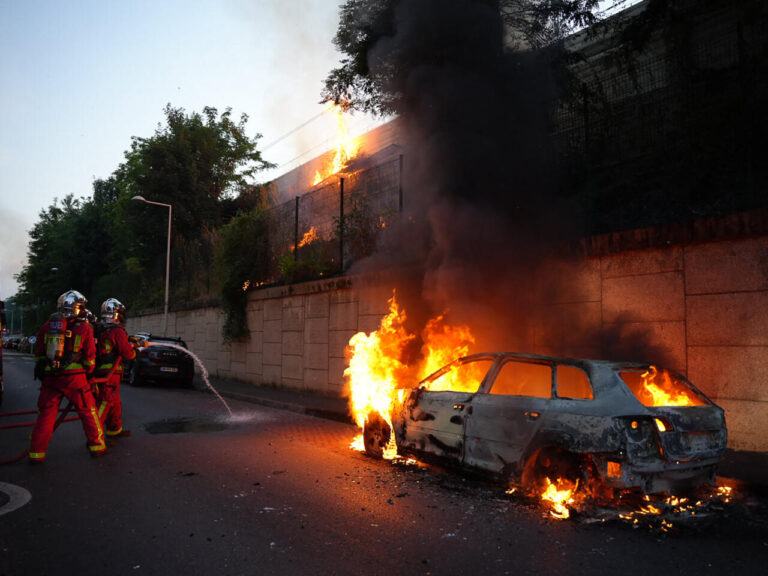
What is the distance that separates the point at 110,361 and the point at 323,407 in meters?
4.40

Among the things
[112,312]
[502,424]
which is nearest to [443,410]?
[502,424]

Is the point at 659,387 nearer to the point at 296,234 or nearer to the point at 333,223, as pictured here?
the point at 333,223

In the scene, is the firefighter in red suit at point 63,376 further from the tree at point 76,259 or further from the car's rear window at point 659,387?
the tree at point 76,259

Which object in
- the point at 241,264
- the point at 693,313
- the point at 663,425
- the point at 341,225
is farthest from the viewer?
the point at 241,264

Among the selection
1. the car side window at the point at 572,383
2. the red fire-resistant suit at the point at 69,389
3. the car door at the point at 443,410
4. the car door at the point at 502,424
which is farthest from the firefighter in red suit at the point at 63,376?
the car side window at the point at 572,383

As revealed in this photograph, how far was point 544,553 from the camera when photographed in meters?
3.54

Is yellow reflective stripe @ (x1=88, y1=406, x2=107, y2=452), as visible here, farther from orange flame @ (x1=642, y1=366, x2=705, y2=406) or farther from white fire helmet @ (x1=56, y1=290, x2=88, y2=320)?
orange flame @ (x1=642, y1=366, x2=705, y2=406)

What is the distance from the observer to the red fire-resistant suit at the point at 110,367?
7.19m

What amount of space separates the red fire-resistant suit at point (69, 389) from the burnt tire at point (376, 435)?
319 cm

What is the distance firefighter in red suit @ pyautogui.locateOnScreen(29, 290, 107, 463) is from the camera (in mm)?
6027

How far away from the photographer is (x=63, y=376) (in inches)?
243

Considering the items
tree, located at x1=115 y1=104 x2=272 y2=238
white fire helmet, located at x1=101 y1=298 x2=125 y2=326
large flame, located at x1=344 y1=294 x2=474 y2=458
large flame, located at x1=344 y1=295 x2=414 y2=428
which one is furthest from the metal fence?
tree, located at x1=115 y1=104 x2=272 y2=238

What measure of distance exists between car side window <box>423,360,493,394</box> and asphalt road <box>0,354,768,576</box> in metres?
0.93

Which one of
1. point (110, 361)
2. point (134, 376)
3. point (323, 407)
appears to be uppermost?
point (110, 361)
